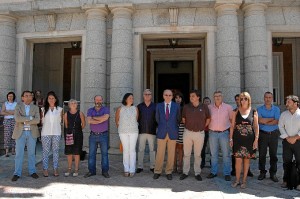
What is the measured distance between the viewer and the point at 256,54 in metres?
7.65

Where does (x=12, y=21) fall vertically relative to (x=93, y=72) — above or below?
above

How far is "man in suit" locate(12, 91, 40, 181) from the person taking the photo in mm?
5555

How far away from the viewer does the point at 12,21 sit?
8734mm

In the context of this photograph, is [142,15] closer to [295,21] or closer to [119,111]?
[119,111]

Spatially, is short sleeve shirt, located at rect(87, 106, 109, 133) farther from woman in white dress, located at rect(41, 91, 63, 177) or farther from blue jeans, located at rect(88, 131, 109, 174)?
woman in white dress, located at rect(41, 91, 63, 177)

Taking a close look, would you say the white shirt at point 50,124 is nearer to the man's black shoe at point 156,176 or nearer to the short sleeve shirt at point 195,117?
the man's black shoe at point 156,176

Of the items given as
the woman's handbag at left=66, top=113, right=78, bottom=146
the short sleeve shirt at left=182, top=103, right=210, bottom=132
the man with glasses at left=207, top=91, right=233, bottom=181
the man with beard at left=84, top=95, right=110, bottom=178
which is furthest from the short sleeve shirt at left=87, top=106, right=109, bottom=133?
the man with glasses at left=207, top=91, right=233, bottom=181

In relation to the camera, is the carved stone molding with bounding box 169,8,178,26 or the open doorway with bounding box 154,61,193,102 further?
the open doorway with bounding box 154,61,193,102

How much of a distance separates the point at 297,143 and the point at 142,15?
529cm

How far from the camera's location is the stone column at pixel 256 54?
24.9 feet

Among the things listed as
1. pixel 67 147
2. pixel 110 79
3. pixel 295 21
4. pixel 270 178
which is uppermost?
pixel 295 21


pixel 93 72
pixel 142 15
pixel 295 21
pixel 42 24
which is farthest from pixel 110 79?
pixel 295 21

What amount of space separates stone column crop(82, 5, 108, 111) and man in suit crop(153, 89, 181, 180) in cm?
283

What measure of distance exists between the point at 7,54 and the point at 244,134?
715 centimetres
